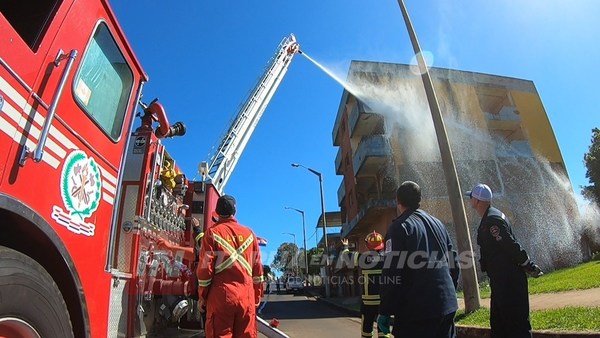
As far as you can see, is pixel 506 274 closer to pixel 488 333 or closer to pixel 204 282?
pixel 204 282

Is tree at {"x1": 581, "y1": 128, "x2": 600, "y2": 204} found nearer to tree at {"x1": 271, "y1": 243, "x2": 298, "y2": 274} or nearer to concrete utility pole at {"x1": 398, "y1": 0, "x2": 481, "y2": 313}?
concrete utility pole at {"x1": 398, "y1": 0, "x2": 481, "y2": 313}

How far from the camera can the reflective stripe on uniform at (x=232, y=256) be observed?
3564 millimetres

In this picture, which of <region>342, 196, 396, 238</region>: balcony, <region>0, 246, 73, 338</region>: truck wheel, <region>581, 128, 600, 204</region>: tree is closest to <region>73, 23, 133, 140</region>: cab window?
<region>0, 246, 73, 338</region>: truck wheel

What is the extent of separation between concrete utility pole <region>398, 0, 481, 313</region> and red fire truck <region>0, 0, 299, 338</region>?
716 cm

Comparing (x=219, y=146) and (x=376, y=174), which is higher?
(x=376, y=174)

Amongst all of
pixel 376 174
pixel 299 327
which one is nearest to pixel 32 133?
pixel 299 327

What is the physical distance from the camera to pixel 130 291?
136 inches

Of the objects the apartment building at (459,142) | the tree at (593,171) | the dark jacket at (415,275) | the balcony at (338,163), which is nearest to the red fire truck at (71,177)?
the dark jacket at (415,275)

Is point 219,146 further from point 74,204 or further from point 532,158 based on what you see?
point 532,158

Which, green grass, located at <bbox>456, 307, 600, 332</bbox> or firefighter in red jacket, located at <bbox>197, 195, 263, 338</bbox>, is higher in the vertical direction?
firefighter in red jacket, located at <bbox>197, 195, 263, 338</bbox>

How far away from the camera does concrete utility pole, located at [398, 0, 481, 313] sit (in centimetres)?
926

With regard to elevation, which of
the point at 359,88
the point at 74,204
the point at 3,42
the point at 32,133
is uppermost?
the point at 359,88

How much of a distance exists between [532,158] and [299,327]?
20690mm

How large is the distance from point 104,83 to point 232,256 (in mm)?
1618
